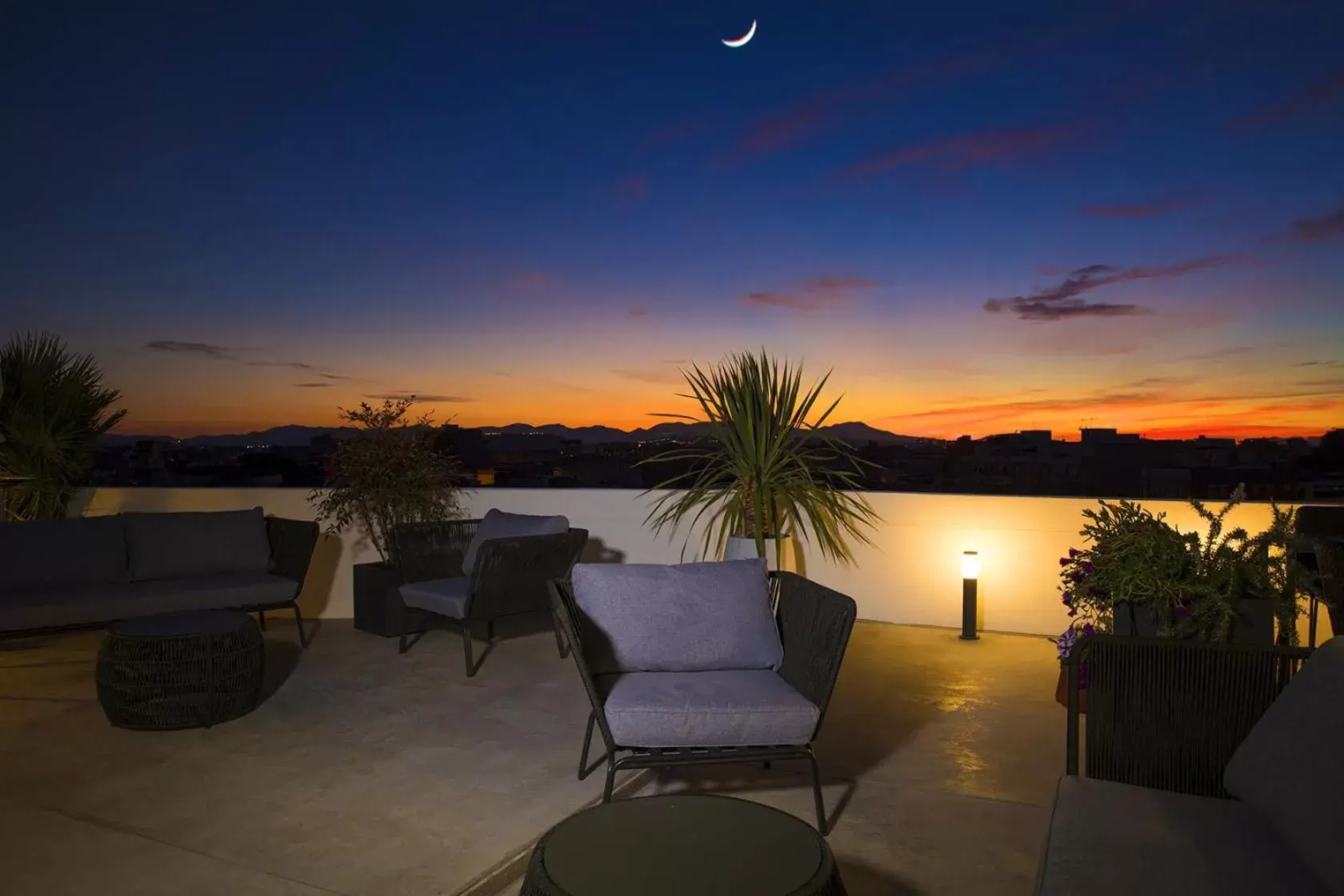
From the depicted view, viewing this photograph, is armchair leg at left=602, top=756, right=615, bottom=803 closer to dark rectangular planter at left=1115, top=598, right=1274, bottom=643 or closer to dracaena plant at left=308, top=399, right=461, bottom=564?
dark rectangular planter at left=1115, top=598, right=1274, bottom=643

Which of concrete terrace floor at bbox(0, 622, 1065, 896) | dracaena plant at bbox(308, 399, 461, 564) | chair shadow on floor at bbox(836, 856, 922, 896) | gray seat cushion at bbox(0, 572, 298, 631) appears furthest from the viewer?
dracaena plant at bbox(308, 399, 461, 564)

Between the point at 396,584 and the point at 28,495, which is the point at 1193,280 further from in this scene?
the point at 28,495

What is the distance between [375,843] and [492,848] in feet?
1.13

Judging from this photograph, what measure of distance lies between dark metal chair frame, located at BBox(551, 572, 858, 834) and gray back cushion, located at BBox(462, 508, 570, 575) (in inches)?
79.5

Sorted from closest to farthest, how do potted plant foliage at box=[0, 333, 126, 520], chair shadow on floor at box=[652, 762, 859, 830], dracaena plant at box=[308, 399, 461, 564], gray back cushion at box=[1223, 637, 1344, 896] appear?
gray back cushion at box=[1223, 637, 1344, 896] → chair shadow on floor at box=[652, 762, 859, 830] → dracaena plant at box=[308, 399, 461, 564] → potted plant foliage at box=[0, 333, 126, 520]

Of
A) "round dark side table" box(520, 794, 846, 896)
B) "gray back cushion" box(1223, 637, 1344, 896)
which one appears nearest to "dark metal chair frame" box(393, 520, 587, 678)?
"round dark side table" box(520, 794, 846, 896)

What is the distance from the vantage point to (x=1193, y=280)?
679 cm

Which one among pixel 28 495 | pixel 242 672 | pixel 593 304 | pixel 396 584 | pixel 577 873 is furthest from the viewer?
pixel 593 304

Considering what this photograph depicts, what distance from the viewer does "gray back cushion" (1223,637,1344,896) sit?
1.50m

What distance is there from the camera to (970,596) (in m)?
5.41

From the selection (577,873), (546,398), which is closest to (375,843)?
(577,873)

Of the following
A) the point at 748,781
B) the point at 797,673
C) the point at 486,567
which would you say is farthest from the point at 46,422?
the point at 797,673

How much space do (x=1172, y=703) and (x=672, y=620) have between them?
1524 millimetres

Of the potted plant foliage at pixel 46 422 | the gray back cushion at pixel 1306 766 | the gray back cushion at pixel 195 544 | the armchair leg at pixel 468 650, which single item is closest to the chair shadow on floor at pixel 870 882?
the gray back cushion at pixel 1306 766
